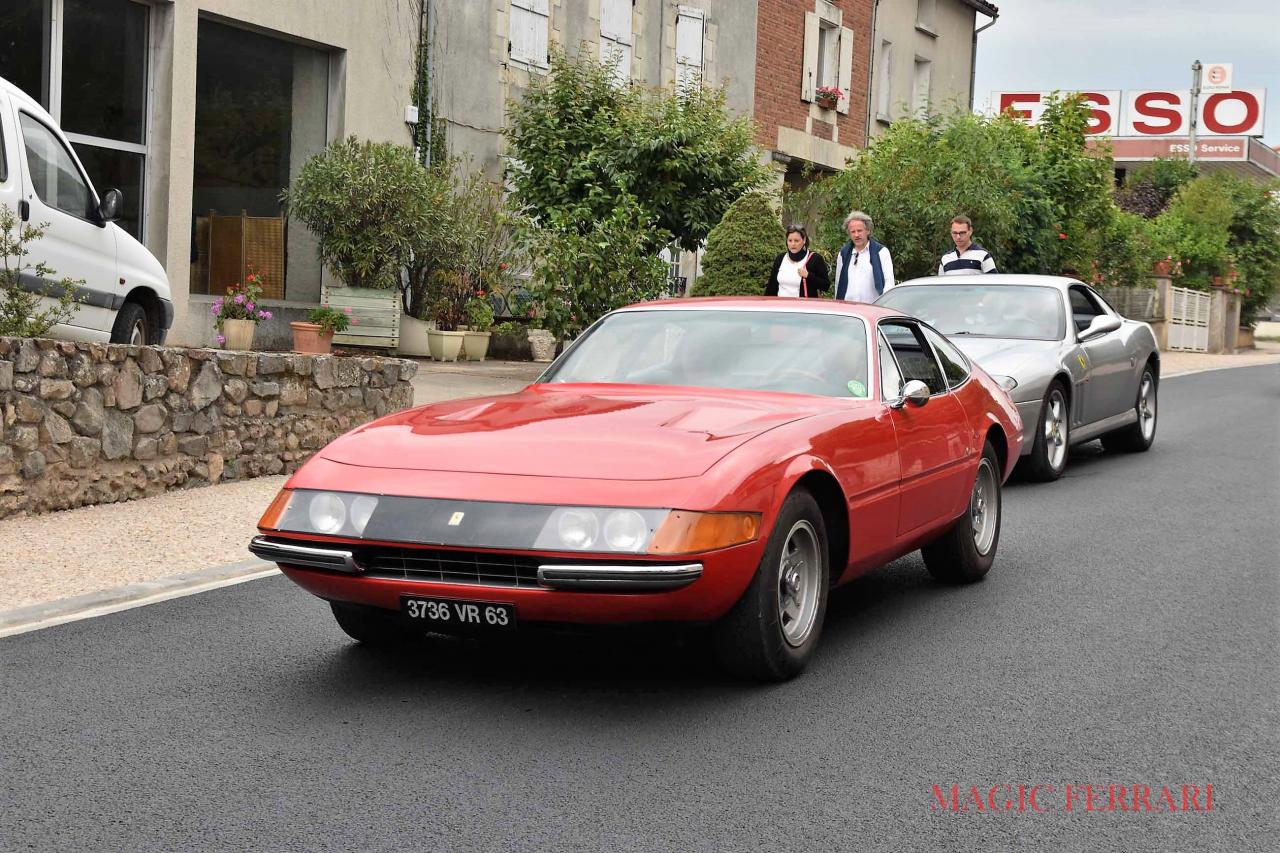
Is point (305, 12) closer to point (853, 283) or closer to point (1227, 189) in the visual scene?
point (853, 283)

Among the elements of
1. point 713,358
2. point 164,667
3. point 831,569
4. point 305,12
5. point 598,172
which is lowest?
point 164,667

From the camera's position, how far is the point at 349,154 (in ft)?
61.3

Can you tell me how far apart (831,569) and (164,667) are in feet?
7.78

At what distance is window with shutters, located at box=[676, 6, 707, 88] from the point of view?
2638 centimetres

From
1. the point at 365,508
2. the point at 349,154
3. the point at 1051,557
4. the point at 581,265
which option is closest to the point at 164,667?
the point at 365,508

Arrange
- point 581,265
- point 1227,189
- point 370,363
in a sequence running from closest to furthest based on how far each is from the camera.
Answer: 1. point 370,363
2. point 581,265
3. point 1227,189

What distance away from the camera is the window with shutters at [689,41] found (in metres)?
26.4

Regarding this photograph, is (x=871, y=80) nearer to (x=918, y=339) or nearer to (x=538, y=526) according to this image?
(x=918, y=339)

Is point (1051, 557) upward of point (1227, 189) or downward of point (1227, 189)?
downward

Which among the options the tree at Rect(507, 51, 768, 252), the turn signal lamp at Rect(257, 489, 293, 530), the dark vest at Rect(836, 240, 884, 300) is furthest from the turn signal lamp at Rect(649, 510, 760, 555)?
the tree at Rect(507, 51, 768, 252)

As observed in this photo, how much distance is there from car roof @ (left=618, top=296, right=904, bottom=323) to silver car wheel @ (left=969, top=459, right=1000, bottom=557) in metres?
1.01

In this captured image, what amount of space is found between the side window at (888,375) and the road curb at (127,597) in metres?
3.04

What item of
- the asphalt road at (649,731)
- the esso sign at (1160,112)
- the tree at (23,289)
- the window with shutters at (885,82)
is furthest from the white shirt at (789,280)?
the esso sign at (1160,112)

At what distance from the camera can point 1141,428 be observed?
1331cm
